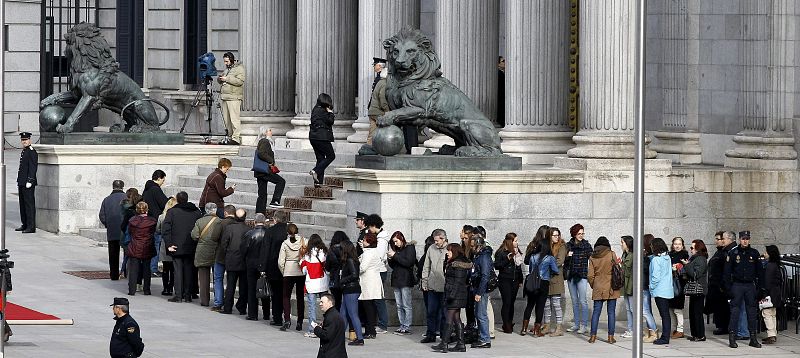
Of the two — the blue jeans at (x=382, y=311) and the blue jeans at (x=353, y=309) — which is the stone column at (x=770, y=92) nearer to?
the blue jeans at (x=382, y=311)

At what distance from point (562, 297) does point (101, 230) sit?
12986mm

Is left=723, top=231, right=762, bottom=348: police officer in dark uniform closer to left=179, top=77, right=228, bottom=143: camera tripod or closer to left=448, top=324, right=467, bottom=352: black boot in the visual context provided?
left=448, top=324, right=467, bottom=352: black boot

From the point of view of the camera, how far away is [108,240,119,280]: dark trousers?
1309 inches

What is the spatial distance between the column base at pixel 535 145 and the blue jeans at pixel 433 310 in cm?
606

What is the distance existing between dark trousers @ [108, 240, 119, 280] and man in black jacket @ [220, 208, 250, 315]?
3758 millimetres

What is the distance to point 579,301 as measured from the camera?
2844cm

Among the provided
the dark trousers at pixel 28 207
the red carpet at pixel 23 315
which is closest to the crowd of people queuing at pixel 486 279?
the red carpet at pixel 23 315

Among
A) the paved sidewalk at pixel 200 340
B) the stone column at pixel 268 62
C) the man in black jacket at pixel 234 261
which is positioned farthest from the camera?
the stone column at pixel 268 62

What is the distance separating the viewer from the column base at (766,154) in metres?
31.9

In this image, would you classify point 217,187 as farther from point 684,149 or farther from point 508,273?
point 684,149

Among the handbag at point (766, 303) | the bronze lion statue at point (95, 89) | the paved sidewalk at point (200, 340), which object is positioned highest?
the bronze lion statue at point (95, 89)

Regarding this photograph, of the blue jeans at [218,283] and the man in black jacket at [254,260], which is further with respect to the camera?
the blue jeans at [218,283]

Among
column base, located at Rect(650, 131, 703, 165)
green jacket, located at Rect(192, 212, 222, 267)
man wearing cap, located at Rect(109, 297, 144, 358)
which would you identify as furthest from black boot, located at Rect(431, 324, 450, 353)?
column base, located at Rect(650, 131, 703, 165)

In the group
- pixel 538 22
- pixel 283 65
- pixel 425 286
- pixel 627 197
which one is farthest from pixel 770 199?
pixel 283 65
